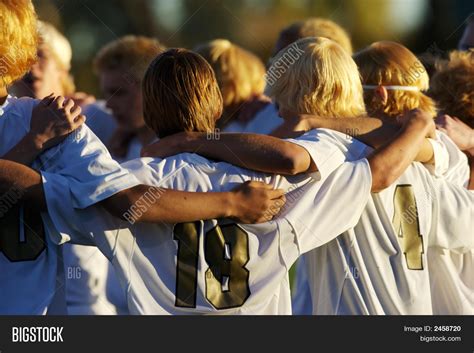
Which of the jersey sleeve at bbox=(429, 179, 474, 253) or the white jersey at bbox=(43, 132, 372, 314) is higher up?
the white jersey at bbox=(43, 132, 372, 314)

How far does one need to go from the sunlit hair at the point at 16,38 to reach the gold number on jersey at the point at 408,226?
1.70 m

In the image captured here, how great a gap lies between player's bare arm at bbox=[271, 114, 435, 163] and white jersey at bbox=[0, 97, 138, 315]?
943 mm

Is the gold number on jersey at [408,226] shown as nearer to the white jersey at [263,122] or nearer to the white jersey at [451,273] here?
the white jersey at [451,273]

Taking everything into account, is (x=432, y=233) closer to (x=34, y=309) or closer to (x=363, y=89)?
(x=363, y=89)

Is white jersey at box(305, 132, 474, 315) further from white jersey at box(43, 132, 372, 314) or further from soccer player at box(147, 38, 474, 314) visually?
white jersey at box(43, 132, 372, 314)

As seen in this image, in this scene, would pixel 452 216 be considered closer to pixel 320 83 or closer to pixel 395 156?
pixel 395 156

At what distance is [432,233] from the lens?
4.46 meters

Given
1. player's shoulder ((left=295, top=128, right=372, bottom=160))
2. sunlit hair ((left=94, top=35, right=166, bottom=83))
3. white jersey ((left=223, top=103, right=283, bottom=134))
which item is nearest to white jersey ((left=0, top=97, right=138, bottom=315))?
player's shoulder ((left=295, top=128, right=372, bottom=160))

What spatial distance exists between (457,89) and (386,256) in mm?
1403

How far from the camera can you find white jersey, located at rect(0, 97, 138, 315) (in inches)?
136

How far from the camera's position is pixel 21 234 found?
3.51m

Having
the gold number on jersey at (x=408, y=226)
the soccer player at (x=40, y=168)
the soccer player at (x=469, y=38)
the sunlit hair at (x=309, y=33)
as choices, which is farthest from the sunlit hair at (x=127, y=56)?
the soccer player at (x=40, y=168)
